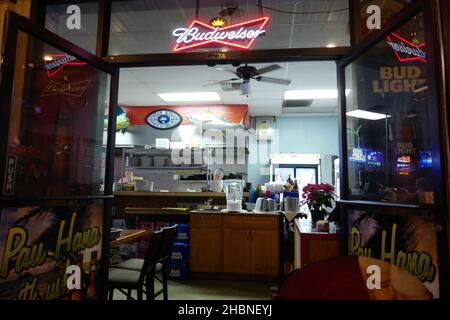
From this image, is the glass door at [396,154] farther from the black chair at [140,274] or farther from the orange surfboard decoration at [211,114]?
the orange surfboard decoration at [211,114]

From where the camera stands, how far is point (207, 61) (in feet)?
8.49

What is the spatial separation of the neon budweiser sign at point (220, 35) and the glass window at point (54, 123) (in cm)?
75

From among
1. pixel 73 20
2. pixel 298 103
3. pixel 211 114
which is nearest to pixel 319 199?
pixel 73 20

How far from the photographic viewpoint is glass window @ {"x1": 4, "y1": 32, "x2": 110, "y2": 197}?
77.9 inches

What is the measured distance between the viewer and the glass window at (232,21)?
2.84 metres

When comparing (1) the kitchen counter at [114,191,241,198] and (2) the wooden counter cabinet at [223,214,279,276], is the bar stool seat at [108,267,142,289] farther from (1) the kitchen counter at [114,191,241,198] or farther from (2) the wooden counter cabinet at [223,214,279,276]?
(1) the kitchen counter at [114,191,241,198]

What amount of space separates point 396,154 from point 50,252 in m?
2.46

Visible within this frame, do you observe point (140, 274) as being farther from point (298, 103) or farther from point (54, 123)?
point (298, 103)

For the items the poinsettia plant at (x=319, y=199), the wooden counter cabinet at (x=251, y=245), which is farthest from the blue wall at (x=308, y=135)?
the poinsettia plant at (x=319, y=199)

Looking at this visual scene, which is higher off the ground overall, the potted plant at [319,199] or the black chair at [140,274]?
the potted plant at [319,199]

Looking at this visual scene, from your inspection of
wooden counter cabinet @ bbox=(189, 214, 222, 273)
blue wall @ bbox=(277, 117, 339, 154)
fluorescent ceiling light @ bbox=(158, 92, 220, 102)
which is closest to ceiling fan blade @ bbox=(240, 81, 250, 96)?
fluorescent ceiling light @ bbox=(158, 92, 220, 102)

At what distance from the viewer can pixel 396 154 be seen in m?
2.12

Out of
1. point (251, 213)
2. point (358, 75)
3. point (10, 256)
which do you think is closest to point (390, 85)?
point (358, 75)

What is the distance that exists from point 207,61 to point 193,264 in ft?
11.4
